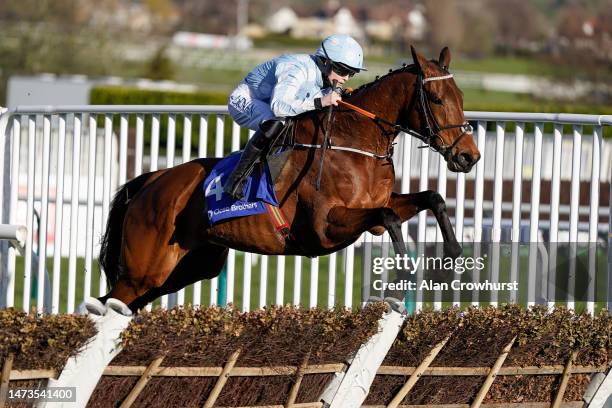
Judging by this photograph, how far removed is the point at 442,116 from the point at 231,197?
1.17m

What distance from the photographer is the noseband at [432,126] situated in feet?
A: 18.4

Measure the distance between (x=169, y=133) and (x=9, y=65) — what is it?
962 inches

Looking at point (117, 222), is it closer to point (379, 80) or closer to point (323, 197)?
point (323, 197)

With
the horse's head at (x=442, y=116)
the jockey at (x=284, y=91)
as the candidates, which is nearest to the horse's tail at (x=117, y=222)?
the jockey at (x=284, y=91)

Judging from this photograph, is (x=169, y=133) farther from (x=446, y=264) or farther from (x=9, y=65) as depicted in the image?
(x=9, y=65)

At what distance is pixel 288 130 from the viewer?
6.00 metres

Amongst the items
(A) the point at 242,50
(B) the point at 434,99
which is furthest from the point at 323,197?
(A) the point at 242,50

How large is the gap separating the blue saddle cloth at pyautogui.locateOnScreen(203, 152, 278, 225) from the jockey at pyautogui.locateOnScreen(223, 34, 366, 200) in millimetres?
60

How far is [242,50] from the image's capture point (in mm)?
57719

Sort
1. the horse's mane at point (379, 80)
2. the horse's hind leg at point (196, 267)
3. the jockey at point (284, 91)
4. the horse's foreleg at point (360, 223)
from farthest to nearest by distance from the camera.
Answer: the horse's hind leg at point (196, 267) < the horse's mane at point (379, 80) < the jockey at point (284, 91) < the horse's foreleg at point (360, 223)

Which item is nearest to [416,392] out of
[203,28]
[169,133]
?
[169,133]

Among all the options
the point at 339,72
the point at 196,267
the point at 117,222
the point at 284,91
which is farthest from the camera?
the point at 117,222

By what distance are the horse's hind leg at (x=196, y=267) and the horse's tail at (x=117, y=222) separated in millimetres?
240

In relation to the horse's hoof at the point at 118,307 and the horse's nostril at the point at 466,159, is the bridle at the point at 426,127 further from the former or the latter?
the horse's hoof at the point at 118,307
